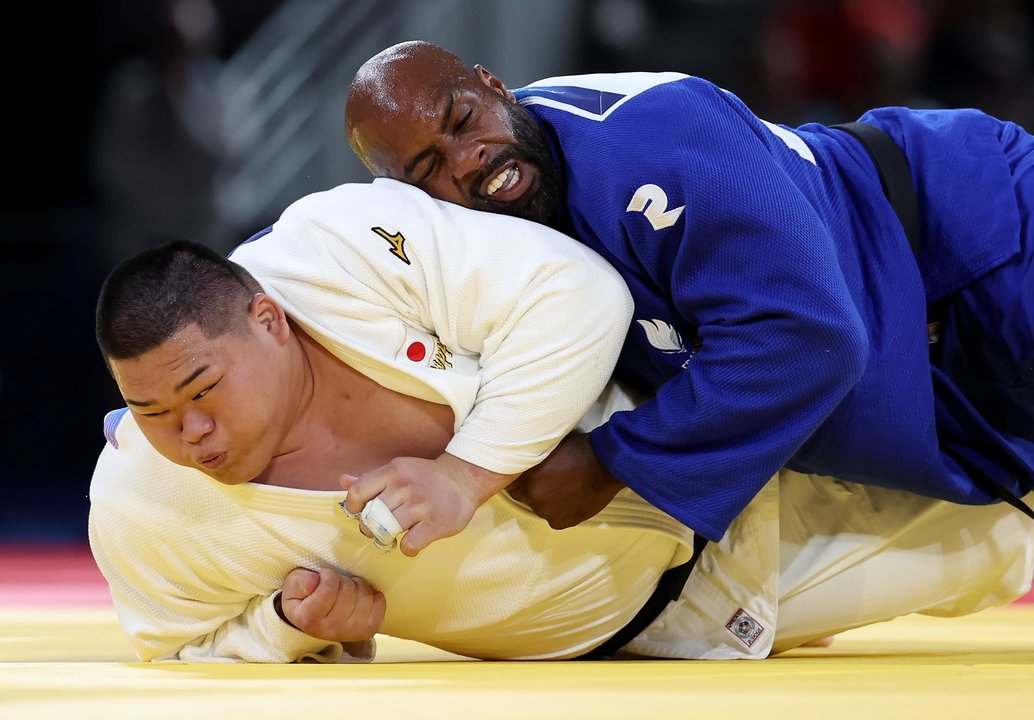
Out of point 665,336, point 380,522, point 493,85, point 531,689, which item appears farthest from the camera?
point 493,85

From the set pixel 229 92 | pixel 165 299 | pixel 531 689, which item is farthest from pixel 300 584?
pixel 229 92


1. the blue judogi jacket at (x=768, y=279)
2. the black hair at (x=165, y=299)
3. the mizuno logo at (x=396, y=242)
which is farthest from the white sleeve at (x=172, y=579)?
the blue judogi jacket at (x=768, y=279)

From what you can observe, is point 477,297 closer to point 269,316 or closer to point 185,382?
point 269,316

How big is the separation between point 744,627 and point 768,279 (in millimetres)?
729

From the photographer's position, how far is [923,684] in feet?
5.51

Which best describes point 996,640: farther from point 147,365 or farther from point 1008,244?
point 147,365

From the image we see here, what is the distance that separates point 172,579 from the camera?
2230 millimetres

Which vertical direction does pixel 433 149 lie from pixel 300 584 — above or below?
above

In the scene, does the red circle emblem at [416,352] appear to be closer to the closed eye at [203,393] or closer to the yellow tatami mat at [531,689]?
the closed eye at [203,393]

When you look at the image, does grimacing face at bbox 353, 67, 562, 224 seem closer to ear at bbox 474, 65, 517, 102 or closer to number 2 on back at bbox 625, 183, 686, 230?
ear at bbox 474, 65, 517, 102

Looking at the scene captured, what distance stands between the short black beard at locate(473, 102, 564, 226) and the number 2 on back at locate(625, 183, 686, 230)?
0.21m

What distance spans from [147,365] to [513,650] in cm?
88

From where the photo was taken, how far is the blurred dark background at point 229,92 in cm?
586

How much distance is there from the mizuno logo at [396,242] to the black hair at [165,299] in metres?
0.25
